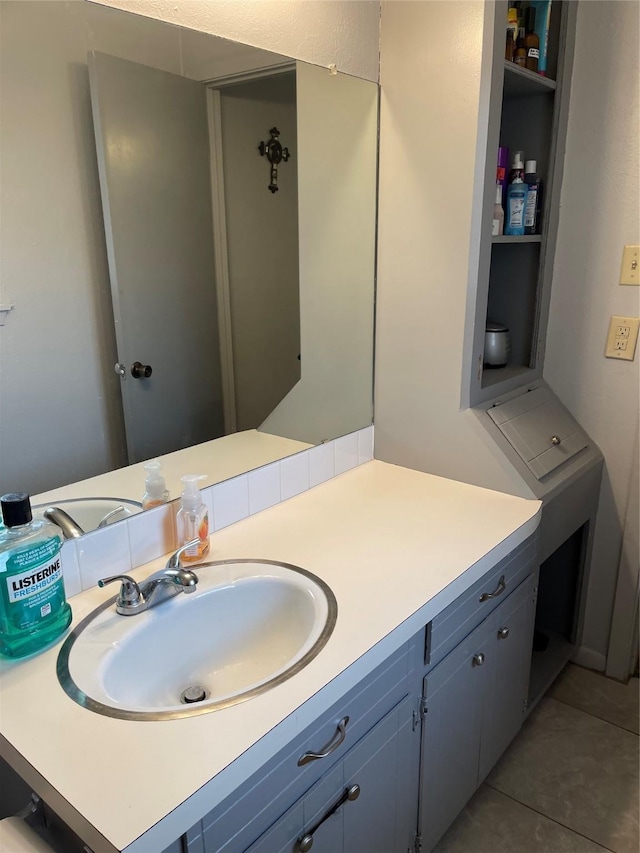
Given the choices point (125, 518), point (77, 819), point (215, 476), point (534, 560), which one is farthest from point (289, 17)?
point (77, 819)

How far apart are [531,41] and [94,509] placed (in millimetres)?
1669

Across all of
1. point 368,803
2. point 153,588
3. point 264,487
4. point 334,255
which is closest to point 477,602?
point 368,803

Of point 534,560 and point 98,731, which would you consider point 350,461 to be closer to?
point 534,560

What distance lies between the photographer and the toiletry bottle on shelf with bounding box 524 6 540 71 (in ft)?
5.59

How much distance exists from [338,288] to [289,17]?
0.65 metres

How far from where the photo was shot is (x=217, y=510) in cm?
142

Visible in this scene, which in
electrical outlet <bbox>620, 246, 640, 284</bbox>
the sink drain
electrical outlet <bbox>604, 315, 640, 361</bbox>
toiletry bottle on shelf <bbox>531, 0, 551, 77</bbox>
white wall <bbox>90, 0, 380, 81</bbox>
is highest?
toiletry bottle on shelf <bbox>531, 0, 551, 77</bbox>

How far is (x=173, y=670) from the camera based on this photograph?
3.65 feet

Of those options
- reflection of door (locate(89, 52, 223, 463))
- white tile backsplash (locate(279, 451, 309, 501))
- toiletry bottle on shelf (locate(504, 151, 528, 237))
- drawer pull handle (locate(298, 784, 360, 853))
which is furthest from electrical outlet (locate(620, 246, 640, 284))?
drawer pull handle (locate(298, 784, 360, 853))

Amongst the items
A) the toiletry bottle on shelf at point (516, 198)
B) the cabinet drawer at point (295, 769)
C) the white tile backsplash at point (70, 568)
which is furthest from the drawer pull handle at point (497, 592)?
→ the toiletry bottle on shelf at point (516, 198)

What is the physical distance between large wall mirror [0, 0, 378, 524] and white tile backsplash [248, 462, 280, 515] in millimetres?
31

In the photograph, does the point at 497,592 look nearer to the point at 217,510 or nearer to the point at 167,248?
the point at 217,510

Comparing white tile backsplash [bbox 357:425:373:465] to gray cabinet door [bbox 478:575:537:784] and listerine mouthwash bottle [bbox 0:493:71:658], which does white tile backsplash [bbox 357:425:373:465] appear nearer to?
gray cabinet door [bbox 478:575:537:784]

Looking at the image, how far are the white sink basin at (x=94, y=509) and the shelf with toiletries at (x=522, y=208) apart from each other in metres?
0.94
